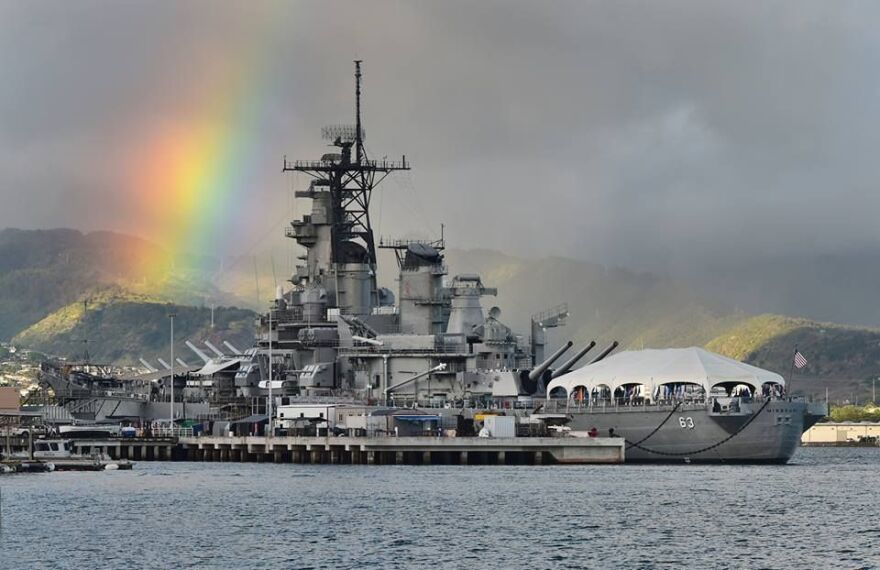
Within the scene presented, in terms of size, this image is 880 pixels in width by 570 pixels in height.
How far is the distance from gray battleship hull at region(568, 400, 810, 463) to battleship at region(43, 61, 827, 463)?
3.8 inches

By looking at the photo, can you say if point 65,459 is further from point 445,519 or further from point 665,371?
point 445,519

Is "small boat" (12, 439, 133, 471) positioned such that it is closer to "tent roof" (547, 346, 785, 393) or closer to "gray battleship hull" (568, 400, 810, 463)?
"tent roof" (547, 346, 785, 393)

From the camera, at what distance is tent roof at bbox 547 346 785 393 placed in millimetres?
120688

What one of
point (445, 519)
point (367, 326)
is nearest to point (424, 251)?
point (367, 326)

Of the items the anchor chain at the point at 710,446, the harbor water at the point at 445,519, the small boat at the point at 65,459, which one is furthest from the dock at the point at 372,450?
the anchor chain at the point at 710,446

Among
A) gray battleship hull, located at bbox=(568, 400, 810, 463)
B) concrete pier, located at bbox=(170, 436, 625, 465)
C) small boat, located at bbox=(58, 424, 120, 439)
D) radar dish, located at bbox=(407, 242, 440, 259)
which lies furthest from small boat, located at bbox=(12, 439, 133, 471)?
gray battleship hull, located at bbox=(568, 400, 810, 463)

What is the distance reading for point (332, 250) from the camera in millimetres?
155750

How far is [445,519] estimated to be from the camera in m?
78.7

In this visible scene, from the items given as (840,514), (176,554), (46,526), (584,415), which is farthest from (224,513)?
(584,415)

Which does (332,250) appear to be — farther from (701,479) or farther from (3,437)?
(701,479)

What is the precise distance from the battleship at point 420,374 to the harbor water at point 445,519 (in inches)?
206

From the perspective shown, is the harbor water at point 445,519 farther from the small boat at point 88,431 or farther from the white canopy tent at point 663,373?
the small boat at point 88,431

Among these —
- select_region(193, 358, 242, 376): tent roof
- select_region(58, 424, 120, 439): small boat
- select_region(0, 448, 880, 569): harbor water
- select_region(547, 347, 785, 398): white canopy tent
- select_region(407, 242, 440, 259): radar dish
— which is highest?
select_region(407, 242, 440, 259): radar dish

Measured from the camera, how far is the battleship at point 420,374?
390 ft
